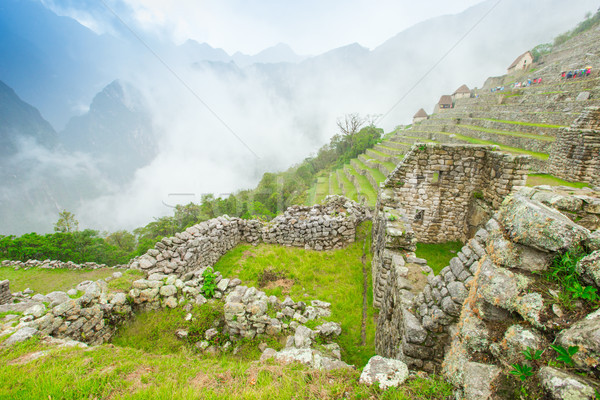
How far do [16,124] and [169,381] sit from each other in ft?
679

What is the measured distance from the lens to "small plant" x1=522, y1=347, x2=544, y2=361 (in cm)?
165

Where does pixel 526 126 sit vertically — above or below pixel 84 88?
below

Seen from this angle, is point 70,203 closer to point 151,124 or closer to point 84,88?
point 151,124

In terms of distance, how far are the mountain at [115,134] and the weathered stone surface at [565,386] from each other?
21726 centimetres

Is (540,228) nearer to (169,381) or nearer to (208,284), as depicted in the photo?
(169,381)

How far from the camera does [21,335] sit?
4.03 m

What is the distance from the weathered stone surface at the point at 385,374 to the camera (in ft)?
8.20

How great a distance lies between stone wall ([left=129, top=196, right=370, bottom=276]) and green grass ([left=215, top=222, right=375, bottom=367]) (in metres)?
0.39

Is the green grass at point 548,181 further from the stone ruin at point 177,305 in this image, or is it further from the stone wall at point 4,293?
the stone wall at point 4,293

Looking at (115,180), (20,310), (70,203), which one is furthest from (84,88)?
(20,310)

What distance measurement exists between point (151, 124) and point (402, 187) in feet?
758

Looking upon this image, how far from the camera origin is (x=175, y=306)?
18.7ft

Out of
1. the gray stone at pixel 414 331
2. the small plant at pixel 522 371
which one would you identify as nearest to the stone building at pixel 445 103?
the gray stone at pixel 414 331

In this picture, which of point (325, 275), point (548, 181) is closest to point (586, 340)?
point (325, 275)
